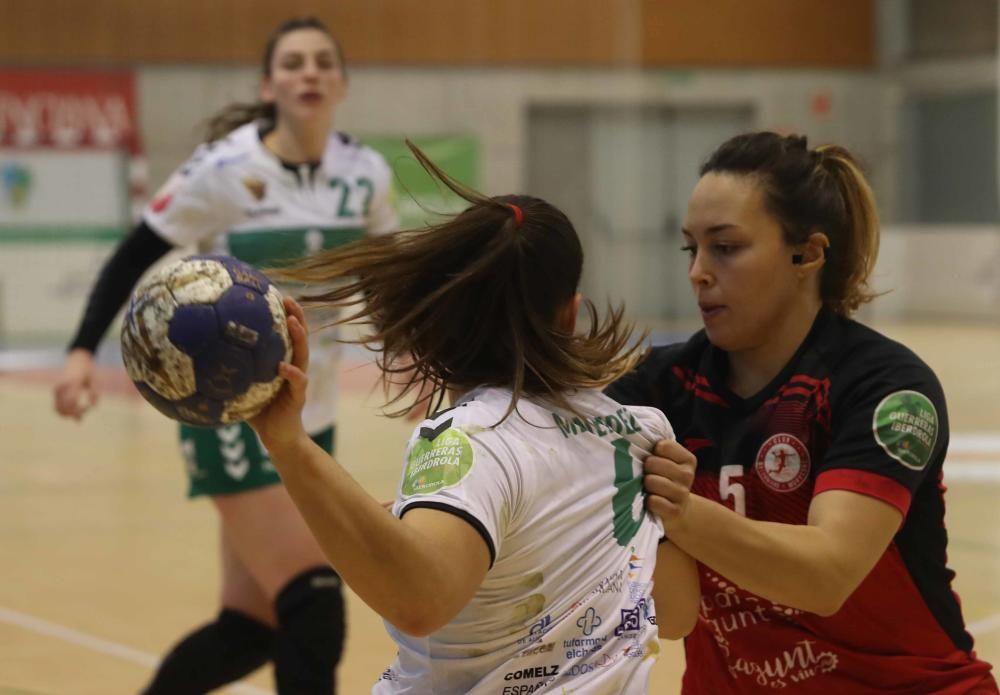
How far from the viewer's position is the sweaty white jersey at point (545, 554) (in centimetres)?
162

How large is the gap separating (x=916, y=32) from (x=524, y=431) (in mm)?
17439

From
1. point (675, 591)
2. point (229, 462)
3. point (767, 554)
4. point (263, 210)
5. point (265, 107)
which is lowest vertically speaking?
point (229, 462)

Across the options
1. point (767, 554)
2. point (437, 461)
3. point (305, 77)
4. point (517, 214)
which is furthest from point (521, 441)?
point (305, 77)

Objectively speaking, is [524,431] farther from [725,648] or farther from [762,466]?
[725,648]

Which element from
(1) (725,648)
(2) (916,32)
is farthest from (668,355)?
(2) (916,32)

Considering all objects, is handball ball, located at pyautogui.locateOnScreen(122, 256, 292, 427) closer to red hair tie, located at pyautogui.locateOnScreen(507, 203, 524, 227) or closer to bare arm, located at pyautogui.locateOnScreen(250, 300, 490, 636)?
bare arm, located at pyautogui.locateOnScreen(250, 300, 490, 636)

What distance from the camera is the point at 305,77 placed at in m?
3.68

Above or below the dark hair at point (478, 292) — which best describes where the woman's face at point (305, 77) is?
above

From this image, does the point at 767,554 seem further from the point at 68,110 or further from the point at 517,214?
the point at 68,110

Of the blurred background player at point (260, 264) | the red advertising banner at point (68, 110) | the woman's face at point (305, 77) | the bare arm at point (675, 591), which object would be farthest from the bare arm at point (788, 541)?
the red advertising banner at point (68, 110)

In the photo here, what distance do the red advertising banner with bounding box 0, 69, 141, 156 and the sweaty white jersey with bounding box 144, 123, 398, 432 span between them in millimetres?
11206

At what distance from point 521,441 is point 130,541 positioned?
472 cm

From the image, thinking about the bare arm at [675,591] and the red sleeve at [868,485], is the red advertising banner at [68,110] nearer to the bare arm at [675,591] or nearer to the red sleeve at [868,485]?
the bare arm at [675,591]

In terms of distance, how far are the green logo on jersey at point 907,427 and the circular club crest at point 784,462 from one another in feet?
0.49
